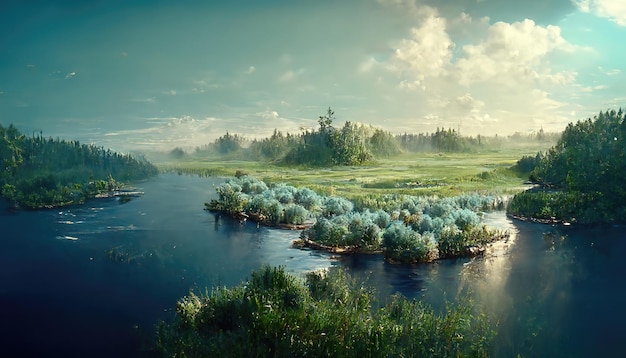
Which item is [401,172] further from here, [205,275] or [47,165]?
[47,165]

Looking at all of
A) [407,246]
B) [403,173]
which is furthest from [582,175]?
[407,246]

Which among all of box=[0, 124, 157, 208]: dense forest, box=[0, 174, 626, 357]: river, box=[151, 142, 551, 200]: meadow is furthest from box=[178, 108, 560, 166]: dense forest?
box=[0, 124, 157, 208]: dense forest

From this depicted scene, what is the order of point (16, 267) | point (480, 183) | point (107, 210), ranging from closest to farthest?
point (16, 267)
point (480, 183)
point (107, 210)

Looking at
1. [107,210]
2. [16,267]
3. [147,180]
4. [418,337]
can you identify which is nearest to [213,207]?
[147,180]

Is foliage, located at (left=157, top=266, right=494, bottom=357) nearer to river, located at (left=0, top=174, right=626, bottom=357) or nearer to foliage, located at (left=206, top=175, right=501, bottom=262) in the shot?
Result: river, located at (left=0, top=174, right=626, bottom=357)

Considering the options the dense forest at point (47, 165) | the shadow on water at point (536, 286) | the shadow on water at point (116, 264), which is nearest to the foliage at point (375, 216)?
the shadow on water at point (536, 286)

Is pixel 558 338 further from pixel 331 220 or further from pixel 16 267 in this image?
pixel 16 267
